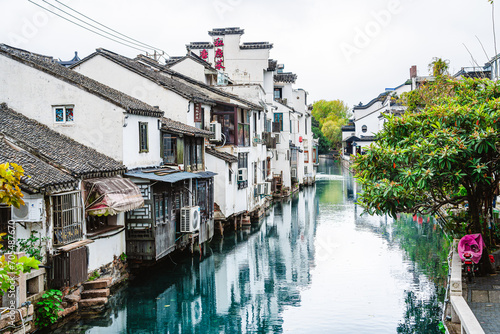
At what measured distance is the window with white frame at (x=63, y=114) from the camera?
18.9 meters

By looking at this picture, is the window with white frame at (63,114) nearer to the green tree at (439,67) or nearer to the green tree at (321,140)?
the green tree at (439,67)

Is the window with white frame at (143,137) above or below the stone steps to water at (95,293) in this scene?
above

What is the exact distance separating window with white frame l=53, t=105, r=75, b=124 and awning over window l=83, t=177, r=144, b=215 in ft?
11.2

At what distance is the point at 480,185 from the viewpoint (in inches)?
556

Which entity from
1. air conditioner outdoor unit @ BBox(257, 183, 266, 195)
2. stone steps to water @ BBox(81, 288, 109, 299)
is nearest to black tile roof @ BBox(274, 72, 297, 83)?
air conditioner outdoor unit @ BBox(257, 183, 266, 195)

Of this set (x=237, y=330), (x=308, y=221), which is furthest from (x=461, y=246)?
(x=308, y=221)

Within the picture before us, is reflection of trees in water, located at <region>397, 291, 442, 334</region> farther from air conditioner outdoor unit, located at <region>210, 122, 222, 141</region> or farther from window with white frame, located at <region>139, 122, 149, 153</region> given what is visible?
air conditioner outdoor unit, located at <region>210, 122, 222, 141</region>

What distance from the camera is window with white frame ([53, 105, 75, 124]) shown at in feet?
62.0

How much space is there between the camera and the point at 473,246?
13.6 metres

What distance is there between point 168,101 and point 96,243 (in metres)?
10.6

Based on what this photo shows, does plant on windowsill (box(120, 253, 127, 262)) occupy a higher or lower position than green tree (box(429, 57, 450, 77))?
lower

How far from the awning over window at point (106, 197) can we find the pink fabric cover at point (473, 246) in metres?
10.4

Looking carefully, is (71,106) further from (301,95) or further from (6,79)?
Answer: (301,95)

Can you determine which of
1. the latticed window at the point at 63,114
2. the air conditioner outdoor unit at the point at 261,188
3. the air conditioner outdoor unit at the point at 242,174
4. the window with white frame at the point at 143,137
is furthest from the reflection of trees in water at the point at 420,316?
the air conditioner outdoor unit at the point at 261,188
